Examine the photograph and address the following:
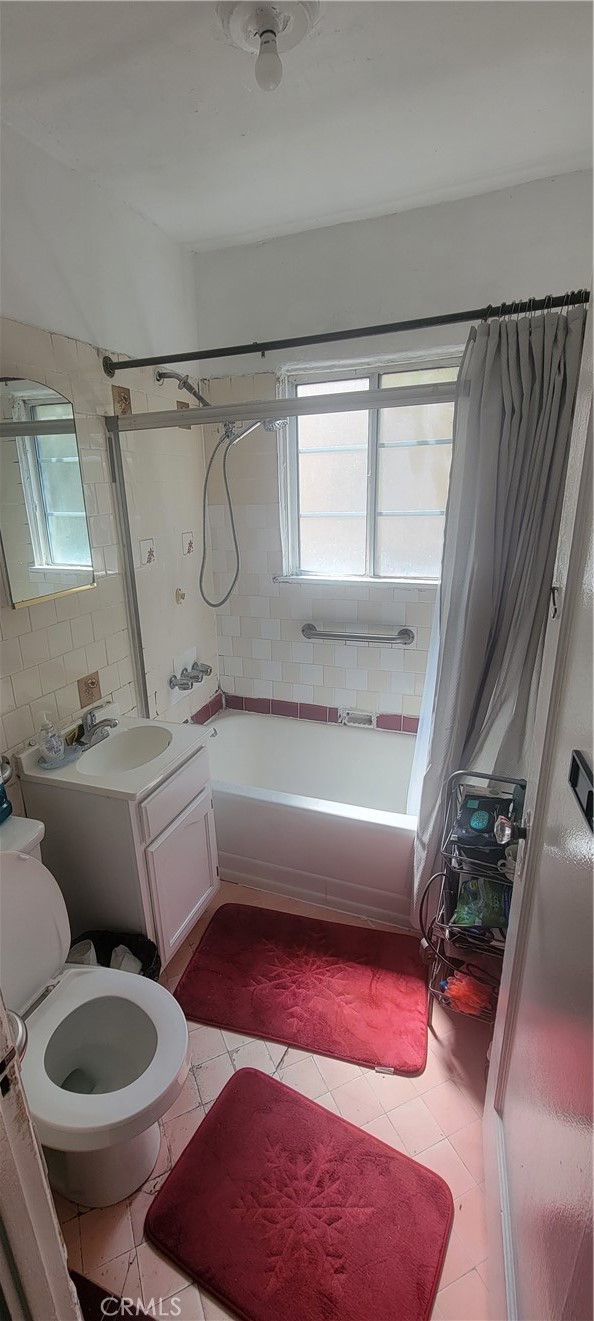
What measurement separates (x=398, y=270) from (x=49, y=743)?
223cm

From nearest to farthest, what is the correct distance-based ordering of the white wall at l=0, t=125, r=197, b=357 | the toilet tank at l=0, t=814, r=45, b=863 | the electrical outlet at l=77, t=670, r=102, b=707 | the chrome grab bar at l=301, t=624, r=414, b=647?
the toilet tank at l=0, t=814, r=45, b=863, the white wall at l=0, t=125, r=197, b=357, the electrical outlet at l=77, t=670, r=102, b=707, the chrome grab bar at l=301, t=624, r=414, b=647

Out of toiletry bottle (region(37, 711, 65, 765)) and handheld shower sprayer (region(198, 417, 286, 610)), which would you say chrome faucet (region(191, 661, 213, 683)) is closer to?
handheld shower sprayer (region(198, 417, 286, 610))

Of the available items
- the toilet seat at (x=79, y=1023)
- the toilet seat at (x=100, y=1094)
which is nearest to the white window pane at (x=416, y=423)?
the toilet seat at (x=79, y=1023)

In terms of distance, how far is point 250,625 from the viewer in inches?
115

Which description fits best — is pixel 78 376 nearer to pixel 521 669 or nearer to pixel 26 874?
pixel 26 874

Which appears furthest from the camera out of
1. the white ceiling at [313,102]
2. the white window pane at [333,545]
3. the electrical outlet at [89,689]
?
the white window pane at [333,545]

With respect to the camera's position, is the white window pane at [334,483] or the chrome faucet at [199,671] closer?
the white window pane at [334,483]

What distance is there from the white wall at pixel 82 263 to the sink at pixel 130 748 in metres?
1.35

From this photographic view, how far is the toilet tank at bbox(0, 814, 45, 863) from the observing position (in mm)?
1468

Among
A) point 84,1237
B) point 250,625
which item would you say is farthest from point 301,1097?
point 250,625

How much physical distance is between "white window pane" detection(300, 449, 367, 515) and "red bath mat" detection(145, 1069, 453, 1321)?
2.31 meters

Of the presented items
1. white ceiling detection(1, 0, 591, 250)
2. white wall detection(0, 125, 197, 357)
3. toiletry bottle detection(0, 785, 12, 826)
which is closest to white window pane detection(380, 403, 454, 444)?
white ceiling detection(1, 0, 591, 250)

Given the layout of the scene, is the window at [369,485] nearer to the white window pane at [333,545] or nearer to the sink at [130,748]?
the white window pane at [333,545]

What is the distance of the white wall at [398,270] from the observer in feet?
6.53
